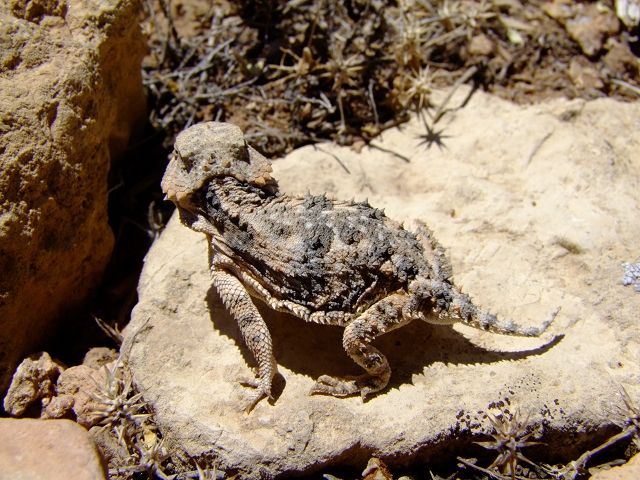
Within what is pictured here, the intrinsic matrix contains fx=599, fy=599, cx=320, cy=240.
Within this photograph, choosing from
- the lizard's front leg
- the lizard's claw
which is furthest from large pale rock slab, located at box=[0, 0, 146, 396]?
the lizard's claw

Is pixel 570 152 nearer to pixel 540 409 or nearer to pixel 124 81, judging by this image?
pixel 540 409

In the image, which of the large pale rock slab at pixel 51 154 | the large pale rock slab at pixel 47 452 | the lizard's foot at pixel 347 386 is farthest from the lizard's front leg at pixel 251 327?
the large pale rock slab at pixel 51 154

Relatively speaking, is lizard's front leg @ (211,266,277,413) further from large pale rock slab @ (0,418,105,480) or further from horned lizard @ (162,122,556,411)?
large pale rock slab @ (0,418,105,480)

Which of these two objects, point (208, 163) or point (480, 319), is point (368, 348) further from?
point (208, 163)

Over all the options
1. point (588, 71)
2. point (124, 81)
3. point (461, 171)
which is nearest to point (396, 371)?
point (461, 171)

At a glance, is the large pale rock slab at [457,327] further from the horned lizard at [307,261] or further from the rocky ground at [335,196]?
the horned lizard at [307,261]

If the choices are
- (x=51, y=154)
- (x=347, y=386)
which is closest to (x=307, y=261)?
(x=347, y=386)

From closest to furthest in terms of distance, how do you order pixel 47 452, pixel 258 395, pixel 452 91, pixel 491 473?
pixel 47 452 → pixel 491 473 → pixel 258 395 → pixel 452 91
